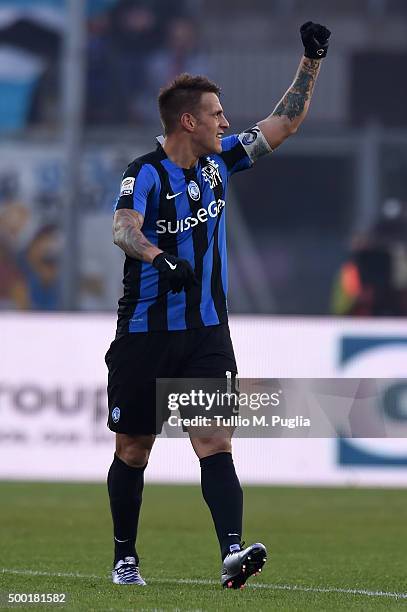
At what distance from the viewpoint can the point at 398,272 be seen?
1616 centimetres

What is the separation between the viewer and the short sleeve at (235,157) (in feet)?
21.1

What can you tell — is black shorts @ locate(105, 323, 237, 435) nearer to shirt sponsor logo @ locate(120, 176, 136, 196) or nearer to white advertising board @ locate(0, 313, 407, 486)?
shirt sponsor logo @ locate(120, 176, 136, 196)

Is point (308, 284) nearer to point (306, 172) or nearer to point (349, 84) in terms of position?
point (306, 172)

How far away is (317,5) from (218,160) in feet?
53.8

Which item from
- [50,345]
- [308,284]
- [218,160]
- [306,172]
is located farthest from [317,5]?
[218,160]

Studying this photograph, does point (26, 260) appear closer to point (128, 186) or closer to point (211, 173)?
point (211, 173)

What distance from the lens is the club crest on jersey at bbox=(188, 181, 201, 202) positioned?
6.14 metres

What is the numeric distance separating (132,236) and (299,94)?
1160 mm

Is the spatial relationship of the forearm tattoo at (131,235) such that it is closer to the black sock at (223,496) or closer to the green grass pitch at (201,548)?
the black sock at (223,496)

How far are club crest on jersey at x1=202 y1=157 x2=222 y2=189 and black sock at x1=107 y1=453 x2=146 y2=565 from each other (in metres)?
1.22

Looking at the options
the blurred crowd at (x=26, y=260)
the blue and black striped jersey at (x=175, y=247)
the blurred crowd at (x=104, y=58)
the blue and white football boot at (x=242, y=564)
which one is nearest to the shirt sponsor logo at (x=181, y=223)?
the blue and black striped jersey at (x=175, y=247)

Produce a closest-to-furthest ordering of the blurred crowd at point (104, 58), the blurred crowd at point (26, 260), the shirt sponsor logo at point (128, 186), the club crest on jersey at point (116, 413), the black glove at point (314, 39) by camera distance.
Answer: the shirt sponsor logo at point (128, 186) < the club crest on jersey at point (116, 413) < the black glove at point (314, 39) < the blurred crowd at point (26, 260) < the blurred crowd at point (104, 58)

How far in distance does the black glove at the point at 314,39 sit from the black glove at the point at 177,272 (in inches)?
53.8

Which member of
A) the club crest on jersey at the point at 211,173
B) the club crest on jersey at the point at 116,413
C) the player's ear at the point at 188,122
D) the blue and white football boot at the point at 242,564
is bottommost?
the blue and white football boot at the point at 242,564
